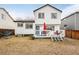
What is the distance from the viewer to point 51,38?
2566 mm

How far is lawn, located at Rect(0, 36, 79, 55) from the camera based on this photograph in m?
2.52

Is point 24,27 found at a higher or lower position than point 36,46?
higher

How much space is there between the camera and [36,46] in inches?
99.8

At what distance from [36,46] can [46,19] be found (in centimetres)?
38

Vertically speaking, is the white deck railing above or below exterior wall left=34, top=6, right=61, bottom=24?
below

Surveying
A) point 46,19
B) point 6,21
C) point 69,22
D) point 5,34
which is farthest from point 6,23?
point 69,22

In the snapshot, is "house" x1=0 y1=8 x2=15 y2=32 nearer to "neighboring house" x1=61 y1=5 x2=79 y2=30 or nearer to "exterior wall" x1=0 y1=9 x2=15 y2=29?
"exterior wall" x1=0 y1=9 x2=15 y2=29

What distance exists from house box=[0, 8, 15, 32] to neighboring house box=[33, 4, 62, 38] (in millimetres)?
318

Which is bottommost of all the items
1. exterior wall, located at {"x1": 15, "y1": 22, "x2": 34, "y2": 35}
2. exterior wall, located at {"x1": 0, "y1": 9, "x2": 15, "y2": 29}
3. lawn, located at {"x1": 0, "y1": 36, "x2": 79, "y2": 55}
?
lawn, located at {"x1": 0, "y1": 36, "x2": 79, "y2": 55}

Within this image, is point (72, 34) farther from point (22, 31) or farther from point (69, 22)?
point (22, 31)

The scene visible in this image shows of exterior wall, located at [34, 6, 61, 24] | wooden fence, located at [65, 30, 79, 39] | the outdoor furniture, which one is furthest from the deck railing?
the outdoor furniture

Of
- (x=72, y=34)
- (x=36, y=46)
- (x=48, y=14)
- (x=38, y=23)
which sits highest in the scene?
(x=48, y=14)
